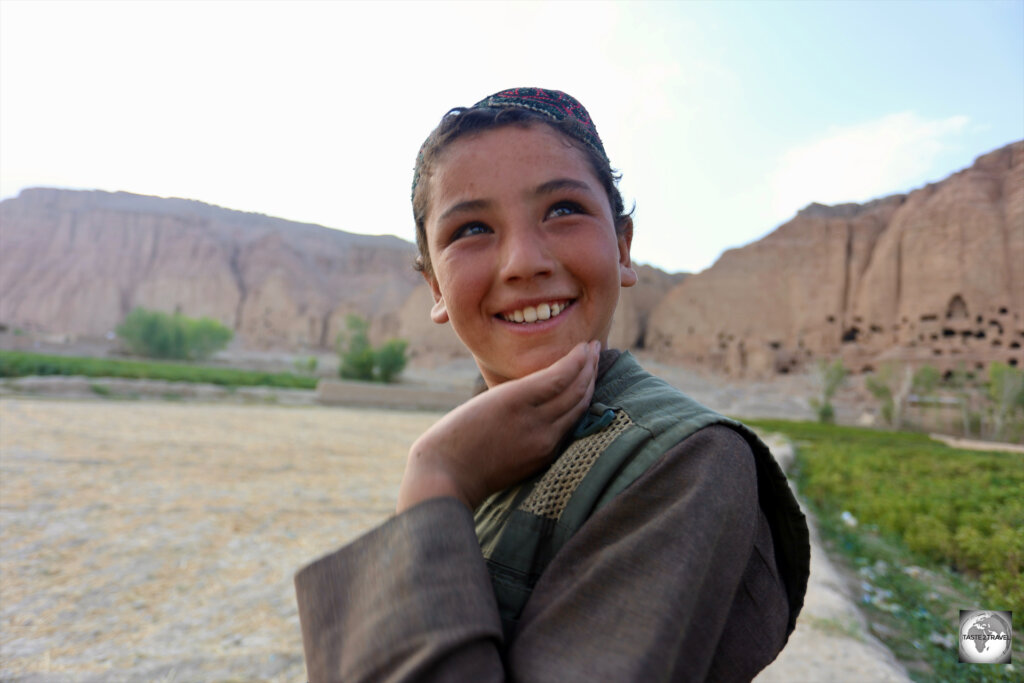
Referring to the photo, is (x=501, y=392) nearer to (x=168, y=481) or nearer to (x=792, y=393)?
(x=168, y=481)

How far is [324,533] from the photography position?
4.26 meters

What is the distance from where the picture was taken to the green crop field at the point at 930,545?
10.1ft

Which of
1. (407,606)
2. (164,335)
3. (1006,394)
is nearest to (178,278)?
(164,335)

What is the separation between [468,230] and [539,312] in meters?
0.18

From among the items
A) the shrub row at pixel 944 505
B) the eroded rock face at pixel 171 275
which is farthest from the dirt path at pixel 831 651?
the eroded rock face at pixel 171 275

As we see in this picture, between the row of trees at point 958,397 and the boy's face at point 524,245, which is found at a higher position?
the boy's face at point 524,245

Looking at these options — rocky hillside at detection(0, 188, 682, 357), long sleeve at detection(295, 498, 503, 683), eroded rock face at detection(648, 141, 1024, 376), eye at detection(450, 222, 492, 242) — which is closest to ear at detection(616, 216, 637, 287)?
eye at detection(450, 222, 492, 242)

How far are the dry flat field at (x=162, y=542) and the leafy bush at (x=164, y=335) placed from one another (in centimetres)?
3372

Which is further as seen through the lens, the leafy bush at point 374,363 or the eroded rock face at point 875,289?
the eroded rock face at point 875,289

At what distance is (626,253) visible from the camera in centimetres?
116

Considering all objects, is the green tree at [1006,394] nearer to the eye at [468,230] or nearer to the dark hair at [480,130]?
the dark hair at [480,130]

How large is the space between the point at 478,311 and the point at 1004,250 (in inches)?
1707

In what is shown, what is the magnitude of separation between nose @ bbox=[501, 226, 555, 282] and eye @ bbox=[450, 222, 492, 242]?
0.05 metres

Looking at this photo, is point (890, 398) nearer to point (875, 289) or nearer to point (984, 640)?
point (875, 289)
